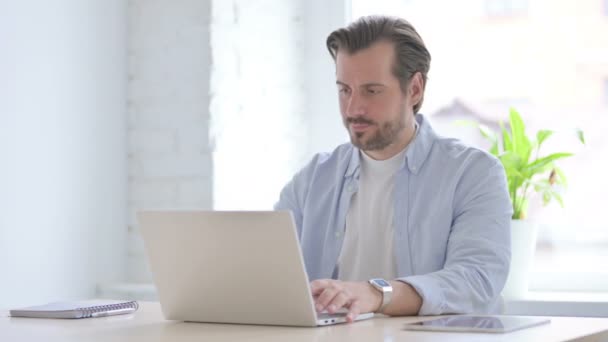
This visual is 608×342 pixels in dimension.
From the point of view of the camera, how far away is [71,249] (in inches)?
116

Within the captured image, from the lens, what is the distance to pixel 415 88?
97.9 inches

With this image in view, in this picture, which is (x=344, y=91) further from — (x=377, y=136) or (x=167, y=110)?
(x=167, y=110)

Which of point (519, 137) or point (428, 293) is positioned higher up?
point (519, 137)

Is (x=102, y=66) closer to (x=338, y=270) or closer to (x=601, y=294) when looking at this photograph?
(x=338, y=270)

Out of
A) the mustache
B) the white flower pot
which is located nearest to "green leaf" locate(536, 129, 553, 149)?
the white flower pot

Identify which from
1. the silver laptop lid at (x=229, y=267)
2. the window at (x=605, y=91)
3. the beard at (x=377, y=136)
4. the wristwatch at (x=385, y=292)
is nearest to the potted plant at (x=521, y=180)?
the window at (x=605, y=91)

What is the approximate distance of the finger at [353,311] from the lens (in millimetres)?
1713

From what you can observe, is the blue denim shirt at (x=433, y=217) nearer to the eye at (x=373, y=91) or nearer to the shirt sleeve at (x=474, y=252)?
the shirt sleeve at (x=474, y=252)

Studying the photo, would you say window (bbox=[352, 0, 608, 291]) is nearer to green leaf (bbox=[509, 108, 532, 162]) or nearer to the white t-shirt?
green leaf (bbox=[509, 108, 532, 162])

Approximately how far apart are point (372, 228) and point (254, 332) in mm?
807

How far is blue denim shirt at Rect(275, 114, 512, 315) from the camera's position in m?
2.06

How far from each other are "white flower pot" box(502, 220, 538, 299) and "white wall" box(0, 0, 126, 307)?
117 centimetres

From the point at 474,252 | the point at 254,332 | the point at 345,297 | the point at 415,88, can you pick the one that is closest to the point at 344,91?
the point at 415,88

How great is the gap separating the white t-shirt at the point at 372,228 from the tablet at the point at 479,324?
61 centimetres
